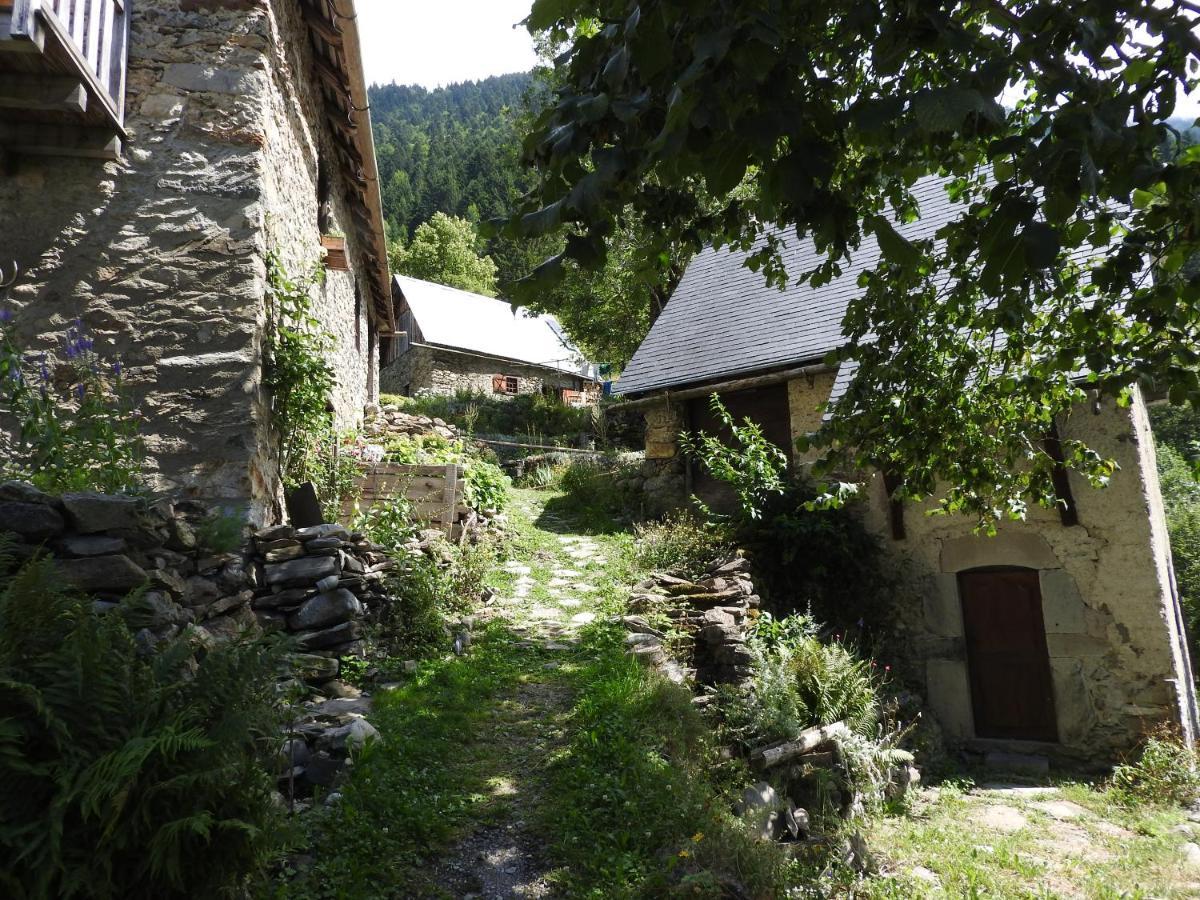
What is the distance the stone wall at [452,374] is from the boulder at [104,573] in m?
19.4

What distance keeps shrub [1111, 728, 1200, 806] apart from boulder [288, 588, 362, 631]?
659 centimetres

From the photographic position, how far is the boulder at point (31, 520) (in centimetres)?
345

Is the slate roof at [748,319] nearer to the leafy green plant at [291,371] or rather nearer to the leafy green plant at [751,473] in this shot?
the leafy green plant at [751,473]

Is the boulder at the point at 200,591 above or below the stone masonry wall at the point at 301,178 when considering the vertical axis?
below

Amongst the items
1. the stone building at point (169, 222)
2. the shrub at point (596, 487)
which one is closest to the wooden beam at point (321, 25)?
the stone building at point (169, 222)

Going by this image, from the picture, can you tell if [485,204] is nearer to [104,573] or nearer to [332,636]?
[332,636]

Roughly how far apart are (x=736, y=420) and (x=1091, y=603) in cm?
514

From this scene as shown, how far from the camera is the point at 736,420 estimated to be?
11305 mm

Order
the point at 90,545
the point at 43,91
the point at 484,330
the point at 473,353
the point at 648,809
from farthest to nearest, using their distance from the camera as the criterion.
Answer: the point at 484,330 → the point at 473,353 → the point at 43,91 → the point at 648,809 → the point at 90,545

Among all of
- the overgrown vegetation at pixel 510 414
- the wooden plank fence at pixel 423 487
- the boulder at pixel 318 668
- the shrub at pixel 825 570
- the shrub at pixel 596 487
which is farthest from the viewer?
the overgrown vegetation at pixel 510 414

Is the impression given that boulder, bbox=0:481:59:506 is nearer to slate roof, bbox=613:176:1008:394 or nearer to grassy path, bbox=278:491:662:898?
grassy path, bbox=278:491:662:898

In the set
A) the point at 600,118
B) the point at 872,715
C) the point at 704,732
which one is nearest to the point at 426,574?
the point at 704,732

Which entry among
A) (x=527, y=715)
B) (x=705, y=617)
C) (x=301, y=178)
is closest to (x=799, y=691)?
(x=705, y=617)

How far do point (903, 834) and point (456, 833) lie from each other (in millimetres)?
3650
